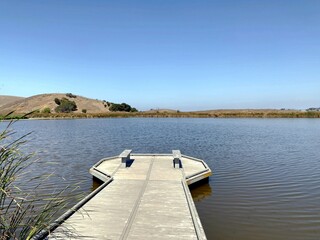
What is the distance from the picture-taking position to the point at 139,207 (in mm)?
7832

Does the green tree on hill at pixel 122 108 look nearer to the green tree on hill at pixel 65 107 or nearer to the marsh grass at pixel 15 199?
the green tree on hill at pixel 65 107

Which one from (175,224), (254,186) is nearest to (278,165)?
(254,186)

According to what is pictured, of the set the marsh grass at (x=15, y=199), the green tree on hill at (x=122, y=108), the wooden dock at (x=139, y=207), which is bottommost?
the wooden dock at (x=139, y=207)

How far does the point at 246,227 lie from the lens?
27.2ft

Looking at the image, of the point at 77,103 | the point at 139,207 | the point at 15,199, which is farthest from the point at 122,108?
the point at 15,199

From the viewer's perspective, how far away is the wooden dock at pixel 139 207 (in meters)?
6.09

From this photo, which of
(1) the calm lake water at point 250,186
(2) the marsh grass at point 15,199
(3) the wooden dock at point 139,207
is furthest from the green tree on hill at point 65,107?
(2) the marsh grass at point 15,199

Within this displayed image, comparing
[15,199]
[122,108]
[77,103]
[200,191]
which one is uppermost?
[77,103]

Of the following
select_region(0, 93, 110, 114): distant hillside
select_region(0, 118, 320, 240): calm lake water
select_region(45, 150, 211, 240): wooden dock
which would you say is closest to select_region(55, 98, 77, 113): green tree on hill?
select_region(0, 93, 110, 114): distant hillside

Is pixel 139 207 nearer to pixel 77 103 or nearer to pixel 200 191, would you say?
pixel 200 191

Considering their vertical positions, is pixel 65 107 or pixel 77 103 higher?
pixel 77 103

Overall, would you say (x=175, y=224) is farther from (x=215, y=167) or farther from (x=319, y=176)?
(x=319, y=176)

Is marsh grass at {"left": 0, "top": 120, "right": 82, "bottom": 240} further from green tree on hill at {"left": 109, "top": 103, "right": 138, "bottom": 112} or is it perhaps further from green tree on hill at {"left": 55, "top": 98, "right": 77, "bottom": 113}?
green tree on hill at {"left": 109, "top": 103, "right": 138, "bottom": 112}

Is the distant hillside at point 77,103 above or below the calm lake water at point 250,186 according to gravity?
above
